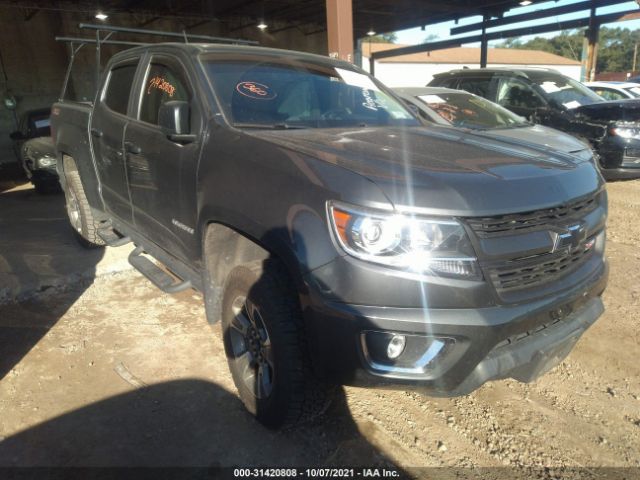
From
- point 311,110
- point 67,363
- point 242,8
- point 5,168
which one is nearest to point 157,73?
point 311,110

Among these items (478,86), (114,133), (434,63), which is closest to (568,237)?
(114,133)

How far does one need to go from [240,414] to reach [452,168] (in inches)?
67.0

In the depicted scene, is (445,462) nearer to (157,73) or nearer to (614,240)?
(157,73)

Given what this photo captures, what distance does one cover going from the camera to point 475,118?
664 centimetres

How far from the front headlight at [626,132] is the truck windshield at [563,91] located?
0.98m

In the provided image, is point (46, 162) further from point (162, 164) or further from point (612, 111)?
point (612, 111)

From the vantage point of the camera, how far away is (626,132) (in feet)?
23.1

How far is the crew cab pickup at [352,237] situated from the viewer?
193 cm

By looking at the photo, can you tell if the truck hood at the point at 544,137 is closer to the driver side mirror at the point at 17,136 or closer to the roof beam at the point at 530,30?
the driver side mirror at the point at 17,136

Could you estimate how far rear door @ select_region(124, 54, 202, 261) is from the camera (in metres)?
2.81

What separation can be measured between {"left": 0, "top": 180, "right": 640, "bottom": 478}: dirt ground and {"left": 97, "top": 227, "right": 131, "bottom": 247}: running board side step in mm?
782

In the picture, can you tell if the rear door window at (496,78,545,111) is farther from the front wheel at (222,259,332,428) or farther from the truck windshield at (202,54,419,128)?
the front wheel at (222,259,332,428)

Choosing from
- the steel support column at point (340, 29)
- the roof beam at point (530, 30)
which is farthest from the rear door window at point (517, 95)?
the roof beam at point (530, 30)

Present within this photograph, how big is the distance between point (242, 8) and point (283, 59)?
1657 centimetres
